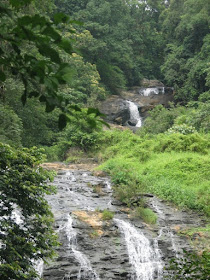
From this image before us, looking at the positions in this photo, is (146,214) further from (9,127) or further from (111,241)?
(9,127)

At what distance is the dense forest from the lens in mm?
1604

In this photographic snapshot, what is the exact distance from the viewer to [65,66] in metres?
1.49

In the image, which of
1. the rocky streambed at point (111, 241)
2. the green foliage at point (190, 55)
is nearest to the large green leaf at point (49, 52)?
the rocky streambed at point (111, 241)

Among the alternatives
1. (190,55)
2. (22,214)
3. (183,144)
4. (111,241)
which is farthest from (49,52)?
(190,55)

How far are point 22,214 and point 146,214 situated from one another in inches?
238

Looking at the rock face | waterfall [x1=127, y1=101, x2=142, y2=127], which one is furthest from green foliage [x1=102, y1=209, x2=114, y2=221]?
waterfall [x1=127, y1=101, x2=142, y2=127]

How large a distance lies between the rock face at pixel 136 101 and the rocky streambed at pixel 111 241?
53.9 feet

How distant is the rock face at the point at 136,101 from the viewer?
28.5 m

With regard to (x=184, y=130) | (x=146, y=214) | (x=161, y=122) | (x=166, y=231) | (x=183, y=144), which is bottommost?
(x=166, y=231)

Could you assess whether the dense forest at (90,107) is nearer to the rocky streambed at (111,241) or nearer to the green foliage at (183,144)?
the green foliage at (183,144)

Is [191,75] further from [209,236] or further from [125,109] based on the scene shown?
[209,236]

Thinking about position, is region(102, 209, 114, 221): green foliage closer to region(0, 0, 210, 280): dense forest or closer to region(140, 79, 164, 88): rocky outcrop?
region(0, 0, 210, 280): dense forest

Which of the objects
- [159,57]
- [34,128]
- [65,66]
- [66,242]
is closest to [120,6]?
[159,57]

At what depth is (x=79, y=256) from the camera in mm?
7793
